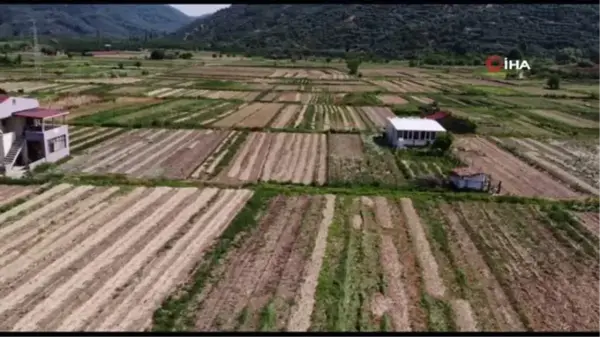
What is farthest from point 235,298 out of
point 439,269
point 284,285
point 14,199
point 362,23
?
point 362,23

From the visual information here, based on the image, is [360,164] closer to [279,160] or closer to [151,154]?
[279,160]

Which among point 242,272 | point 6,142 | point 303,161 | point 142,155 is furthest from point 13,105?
point 242,272

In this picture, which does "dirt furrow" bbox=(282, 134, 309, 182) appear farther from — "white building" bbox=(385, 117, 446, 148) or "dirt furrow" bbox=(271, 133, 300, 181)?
"white building" bbox=(385, 117, 446, 148)

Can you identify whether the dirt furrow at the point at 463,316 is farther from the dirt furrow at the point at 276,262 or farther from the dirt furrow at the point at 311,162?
the dirt furrow at the point at 311,162

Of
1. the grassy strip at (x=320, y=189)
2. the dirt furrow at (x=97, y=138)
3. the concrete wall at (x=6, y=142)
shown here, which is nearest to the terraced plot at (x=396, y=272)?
the grassy strip at (x=320, y=189)

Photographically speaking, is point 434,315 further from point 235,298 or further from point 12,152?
point 12,152

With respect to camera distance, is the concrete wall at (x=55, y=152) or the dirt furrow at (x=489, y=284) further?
the concrete wall at (x=55, y=152)

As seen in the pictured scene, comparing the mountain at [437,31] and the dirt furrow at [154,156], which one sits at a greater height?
the mountain at [437,31]
